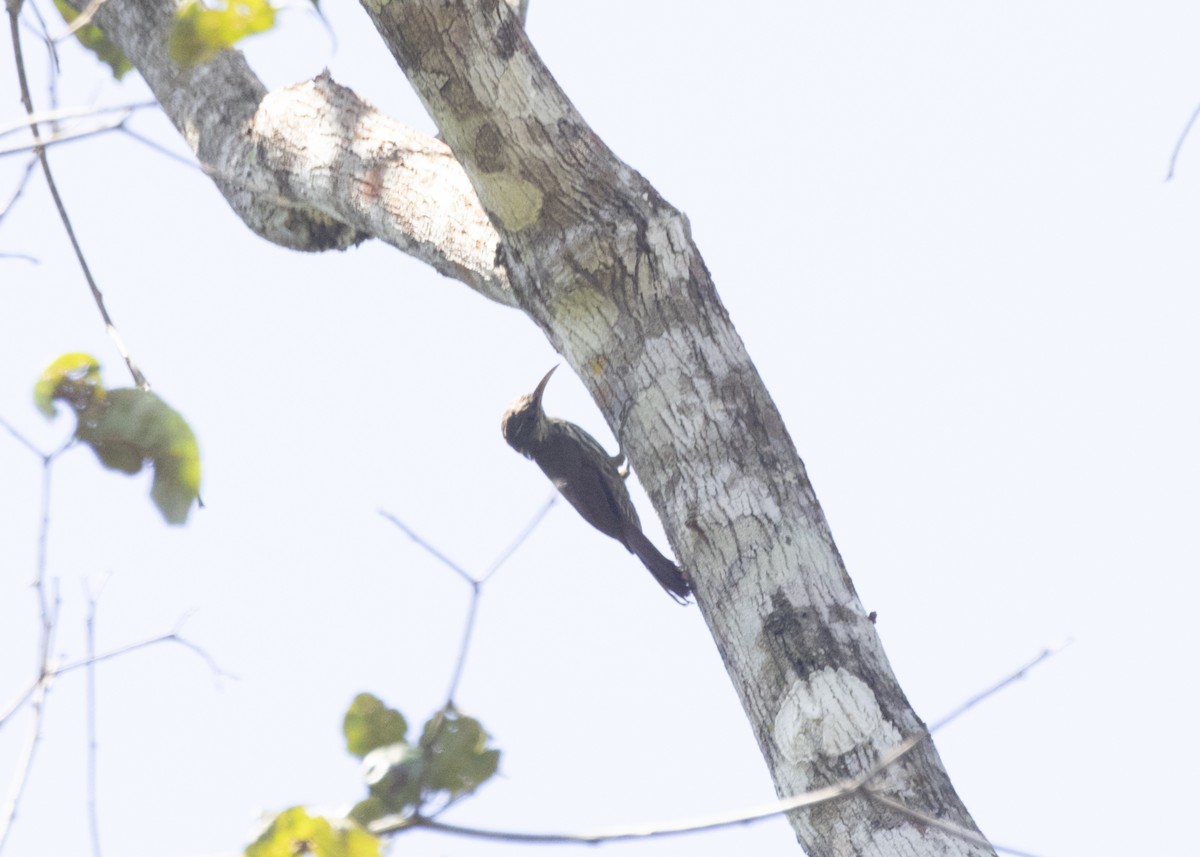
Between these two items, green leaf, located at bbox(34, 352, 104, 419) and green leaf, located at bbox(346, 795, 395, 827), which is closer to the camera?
green leaf, located at bbox(346, 795, 395, 827)

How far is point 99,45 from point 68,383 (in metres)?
2.64

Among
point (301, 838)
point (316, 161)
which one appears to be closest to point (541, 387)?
point (316, 161)

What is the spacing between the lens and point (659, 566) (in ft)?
16.2

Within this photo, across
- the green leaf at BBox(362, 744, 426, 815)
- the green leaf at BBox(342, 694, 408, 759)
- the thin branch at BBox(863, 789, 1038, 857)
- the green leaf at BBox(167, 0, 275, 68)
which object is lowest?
the thin branch at BBox(863, 789, 1038, 857)

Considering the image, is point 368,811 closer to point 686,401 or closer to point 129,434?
point 129,434

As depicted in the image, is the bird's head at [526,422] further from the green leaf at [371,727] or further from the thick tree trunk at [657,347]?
the green leaf at [371,727]

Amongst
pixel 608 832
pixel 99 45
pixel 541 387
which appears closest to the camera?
pixel 608 832

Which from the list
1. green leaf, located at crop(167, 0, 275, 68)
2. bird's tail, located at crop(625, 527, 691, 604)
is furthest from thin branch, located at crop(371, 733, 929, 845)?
bird's tail, located at crop(625, 527, 691, 604)

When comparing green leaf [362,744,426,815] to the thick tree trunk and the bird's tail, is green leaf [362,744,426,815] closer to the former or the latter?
the thick tree trunk

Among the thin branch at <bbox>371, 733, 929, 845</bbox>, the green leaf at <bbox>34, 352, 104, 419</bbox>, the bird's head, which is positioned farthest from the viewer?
the bird's head

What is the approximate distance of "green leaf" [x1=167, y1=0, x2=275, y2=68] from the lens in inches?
83.4

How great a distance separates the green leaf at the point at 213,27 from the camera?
6.95 feet

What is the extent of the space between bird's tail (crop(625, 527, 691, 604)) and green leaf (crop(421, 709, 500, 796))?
2648 millimetres

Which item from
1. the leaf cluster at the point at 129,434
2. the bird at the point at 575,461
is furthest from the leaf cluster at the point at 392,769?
the bird at the point at 575,461
